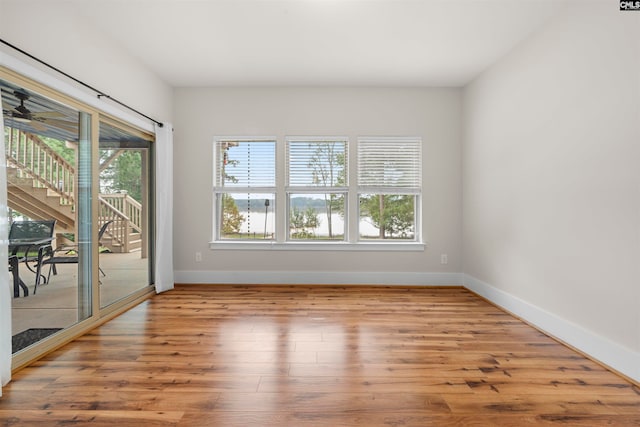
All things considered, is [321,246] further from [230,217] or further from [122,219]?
[122,219]

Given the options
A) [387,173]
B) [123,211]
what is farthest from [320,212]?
[123,211]

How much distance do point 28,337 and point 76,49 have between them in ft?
7.75

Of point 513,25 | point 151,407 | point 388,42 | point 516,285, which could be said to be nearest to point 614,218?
point 516,285

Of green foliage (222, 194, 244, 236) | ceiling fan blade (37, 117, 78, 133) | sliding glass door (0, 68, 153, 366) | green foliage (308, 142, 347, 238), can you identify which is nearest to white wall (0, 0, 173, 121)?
sliding glass door (0, 68, 153, 366)

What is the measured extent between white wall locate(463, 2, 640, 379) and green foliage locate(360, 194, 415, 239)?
104cm

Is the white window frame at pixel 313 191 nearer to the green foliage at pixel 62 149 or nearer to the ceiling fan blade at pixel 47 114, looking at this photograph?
the green foliage at pixel 62 149

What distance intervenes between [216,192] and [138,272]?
1.44 m

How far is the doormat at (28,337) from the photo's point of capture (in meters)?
2.25

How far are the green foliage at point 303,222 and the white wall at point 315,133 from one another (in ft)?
0.92

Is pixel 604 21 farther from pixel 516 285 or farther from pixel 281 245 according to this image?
pixel 281 245

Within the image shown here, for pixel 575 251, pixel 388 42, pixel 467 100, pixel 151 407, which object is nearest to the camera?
pixel 151 407

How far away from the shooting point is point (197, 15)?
2.83 meters

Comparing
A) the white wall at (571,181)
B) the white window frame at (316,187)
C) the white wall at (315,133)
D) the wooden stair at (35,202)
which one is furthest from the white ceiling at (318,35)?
the wooden stair at (35,202)

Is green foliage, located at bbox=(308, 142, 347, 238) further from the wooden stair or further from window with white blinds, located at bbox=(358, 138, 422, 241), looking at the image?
the wooden stair
